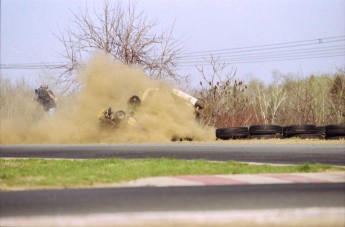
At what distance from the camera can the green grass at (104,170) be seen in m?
12.5

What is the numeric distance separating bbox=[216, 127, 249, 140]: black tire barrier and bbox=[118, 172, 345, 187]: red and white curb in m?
16.0

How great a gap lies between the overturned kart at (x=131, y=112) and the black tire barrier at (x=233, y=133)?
160cm

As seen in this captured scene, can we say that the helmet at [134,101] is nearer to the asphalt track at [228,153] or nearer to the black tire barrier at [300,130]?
the asphalt track at [228,153]

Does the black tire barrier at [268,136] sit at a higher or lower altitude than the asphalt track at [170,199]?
higher

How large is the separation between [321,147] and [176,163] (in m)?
7.98

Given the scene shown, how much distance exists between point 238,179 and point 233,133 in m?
17.2

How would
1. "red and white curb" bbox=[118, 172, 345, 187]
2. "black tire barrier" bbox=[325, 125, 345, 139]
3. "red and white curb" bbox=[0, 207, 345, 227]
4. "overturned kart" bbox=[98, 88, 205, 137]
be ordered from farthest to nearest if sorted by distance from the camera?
"overturned kart" bbox=[98, 88, 205, 137] → "black tire barrier" bbox=[325, 125, 345, 139] → "red and white curb" bbox=[118, 172, 345, 187] → "red and white curb" bbox=[0, 207, 345, 227]

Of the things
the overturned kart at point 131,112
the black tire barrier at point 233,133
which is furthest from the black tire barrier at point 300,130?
the overturned kart at point 131,112

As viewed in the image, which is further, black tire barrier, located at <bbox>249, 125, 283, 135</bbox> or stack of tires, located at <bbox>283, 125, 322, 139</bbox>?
black tire barrier, located at <bbox>249, 125, 283, 135</bbox>

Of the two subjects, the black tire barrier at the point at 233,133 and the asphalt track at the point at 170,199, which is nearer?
the asphalt track at the point at 170,199

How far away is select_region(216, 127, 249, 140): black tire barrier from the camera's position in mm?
29750

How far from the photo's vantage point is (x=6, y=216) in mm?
8398

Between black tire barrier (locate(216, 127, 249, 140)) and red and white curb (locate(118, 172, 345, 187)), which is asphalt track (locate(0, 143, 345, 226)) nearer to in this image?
red and white curb (locate(118, 172, 345, 187))

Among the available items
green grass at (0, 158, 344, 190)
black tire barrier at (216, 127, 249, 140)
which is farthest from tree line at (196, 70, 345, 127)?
green grass at (0, 158, 344, 190)
